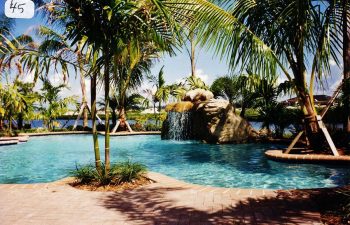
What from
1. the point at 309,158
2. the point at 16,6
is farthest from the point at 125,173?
the point at 309,158

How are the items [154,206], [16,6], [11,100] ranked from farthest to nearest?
[11,100], [154,206], [16,6]

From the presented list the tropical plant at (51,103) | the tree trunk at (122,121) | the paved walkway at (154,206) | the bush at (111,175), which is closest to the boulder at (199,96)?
the tree trunk at (122,121)

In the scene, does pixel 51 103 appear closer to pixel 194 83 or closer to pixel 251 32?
pixel 194 83

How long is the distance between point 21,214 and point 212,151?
9756 millimetres

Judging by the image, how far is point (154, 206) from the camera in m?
5.25

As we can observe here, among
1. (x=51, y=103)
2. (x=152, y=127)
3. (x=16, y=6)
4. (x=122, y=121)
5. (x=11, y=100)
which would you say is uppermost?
(x=16, y=6)

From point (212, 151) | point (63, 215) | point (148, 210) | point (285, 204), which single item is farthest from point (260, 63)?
point (212, 151)

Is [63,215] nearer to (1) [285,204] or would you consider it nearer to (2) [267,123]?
(1) [285,204]

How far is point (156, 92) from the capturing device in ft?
78.7

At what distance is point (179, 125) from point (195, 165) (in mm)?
8200

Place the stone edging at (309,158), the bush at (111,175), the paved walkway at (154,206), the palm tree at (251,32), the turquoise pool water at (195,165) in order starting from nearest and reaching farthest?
the paved walkway at (154,206), the palm tree at (251,32), the bush at (111,175), the turquoise pool water at (195,165), the stone edging at (309,158)

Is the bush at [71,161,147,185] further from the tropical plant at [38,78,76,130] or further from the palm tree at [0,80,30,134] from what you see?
the tropical plant at [38,78,76,130]

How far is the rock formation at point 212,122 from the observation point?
16297mm

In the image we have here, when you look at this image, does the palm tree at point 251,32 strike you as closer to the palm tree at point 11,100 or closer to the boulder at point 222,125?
the boulder at point 222,125
